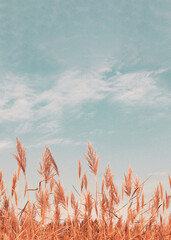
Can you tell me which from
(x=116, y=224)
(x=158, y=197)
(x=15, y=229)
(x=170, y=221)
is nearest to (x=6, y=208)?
(x=15, y=229)

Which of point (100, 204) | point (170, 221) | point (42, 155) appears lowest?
point (170, 221)

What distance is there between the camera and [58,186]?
11.4 feet

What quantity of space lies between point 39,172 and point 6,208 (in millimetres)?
1083

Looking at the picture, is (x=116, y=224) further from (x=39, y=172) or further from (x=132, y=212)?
(x=39, y=172)

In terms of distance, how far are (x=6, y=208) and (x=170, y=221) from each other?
8.00ft

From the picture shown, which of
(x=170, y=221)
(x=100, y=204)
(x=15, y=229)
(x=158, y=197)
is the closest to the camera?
(x=15, y=229)

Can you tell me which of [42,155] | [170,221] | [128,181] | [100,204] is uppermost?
[42,155]

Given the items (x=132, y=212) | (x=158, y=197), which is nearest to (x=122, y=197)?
(x=132, y=212)

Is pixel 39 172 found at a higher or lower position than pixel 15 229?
higher

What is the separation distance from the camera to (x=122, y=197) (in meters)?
3.69

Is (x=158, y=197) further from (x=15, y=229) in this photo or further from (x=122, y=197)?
(x=15, y=229)

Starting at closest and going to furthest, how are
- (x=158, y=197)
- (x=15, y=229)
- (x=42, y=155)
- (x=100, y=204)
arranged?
(x=42, y=155) < (x=15, y=229) < (x=100, y=204) < (x=158, y=197)

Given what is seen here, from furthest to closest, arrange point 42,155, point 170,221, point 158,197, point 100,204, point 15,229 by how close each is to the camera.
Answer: point 170,221 → point 158,197 → point 100,204 → point 15,229 → point 42,155

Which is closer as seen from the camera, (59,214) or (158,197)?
(158,197)
